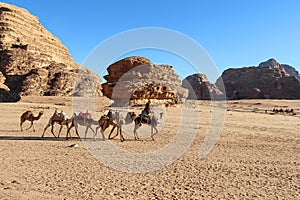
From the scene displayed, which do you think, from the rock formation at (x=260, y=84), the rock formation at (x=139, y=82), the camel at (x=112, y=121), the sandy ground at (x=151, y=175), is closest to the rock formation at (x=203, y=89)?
the rock formation at (x=260, y=84)

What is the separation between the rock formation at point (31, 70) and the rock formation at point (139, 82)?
3328 cm

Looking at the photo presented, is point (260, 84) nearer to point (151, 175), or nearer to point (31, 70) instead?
point (31, 70)

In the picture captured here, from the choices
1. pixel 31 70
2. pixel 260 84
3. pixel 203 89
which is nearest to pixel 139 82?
pixel 31 70

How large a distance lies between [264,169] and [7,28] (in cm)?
10965

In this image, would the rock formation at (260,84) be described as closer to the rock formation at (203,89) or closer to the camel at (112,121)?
the rock formation at (203,89)

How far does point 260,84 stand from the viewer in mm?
100562

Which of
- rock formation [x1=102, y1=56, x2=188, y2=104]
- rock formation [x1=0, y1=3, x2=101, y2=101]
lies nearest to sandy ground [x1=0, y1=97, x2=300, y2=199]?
rock formation [x1=102, y1=56, x2=188, y2=104]

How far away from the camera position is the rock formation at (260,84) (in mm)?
94000

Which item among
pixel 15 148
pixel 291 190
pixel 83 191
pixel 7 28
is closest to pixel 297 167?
pixel 291 190

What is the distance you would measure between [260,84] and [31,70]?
82.0 m

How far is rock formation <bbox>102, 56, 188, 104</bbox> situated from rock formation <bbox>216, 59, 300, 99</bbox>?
6501 centimetres

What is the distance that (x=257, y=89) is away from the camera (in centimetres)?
9438

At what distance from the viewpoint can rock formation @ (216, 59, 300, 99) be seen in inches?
3701

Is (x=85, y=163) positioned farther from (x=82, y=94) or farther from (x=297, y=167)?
(x=82, y=94)
